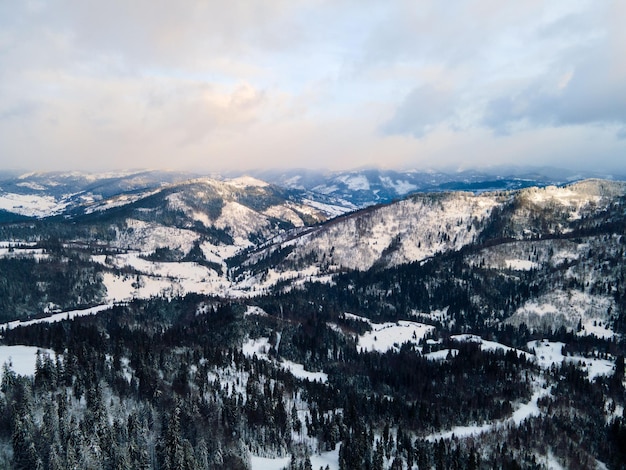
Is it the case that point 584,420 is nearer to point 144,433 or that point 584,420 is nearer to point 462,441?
point 462,441

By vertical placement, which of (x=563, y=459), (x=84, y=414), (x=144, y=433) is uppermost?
(x=84, y=414)

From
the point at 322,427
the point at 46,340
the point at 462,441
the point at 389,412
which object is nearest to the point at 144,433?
the point at 322,427

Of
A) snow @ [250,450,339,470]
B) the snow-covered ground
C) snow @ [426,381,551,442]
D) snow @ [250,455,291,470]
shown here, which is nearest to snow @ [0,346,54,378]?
snow @ [250,455,291,470]

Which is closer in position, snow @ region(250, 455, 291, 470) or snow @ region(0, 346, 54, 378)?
snow @ region(250, 455, 291, 470)

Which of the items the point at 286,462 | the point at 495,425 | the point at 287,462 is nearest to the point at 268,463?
the point at 286,462

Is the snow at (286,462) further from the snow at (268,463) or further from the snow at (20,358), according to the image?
the snow at (20,358)

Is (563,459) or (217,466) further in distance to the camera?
(563,459)

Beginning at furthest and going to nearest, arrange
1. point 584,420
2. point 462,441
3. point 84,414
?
point 584,420
point 462,441
point 84,414

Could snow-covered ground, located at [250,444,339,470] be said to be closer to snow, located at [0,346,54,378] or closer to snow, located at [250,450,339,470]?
snow, located at [250,450,339,470]
